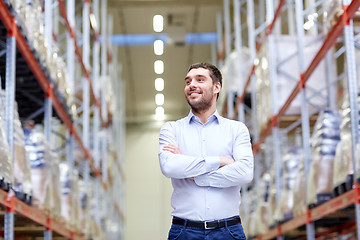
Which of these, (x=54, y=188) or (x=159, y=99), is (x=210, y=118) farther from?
(x=159, y=99)

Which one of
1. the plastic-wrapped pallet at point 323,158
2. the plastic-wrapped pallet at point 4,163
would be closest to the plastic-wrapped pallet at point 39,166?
the plastic-wrapped pallet at point 4,163

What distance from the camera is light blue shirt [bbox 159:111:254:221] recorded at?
144 inches

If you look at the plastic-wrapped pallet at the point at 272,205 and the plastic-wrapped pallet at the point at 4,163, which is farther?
the plastic-wrapped pallet at the point at 272,205

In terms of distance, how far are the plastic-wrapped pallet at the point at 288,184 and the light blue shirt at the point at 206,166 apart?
6.20 m

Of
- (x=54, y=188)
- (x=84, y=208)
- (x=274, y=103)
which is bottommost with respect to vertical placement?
(x=54, y=188)

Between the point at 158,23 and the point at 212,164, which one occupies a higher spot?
the point at 158,23

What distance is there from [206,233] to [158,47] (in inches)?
755

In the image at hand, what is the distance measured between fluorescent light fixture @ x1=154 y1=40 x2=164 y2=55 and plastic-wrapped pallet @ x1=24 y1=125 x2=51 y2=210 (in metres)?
13.7

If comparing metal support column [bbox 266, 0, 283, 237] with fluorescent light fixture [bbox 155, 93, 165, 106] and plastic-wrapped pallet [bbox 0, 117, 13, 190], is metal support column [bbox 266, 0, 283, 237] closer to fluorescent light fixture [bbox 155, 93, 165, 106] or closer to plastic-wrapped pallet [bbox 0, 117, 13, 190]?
plastic-wrapped pallet [bbox 0, 117, 13, 190]

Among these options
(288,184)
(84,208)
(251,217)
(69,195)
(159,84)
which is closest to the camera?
(288,184)

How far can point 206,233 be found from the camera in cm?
361

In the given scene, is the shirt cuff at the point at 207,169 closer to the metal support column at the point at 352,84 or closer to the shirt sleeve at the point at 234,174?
the shirt sleeve at the point at 234,174

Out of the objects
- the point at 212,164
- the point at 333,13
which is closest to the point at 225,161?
the point at 212,164

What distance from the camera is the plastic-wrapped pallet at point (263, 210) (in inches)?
480
